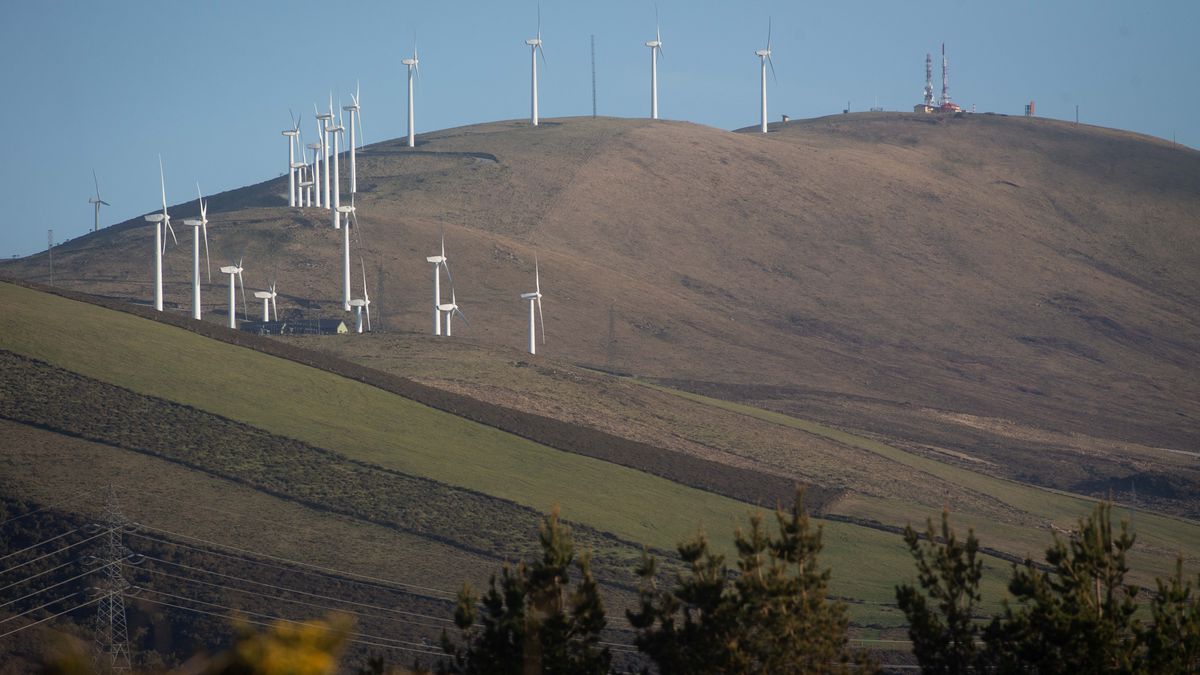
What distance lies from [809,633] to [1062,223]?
142m

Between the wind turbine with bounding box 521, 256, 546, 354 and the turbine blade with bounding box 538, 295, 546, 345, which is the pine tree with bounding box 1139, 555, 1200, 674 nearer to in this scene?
the wind turbine with bounding box 521, 256, 546, 354

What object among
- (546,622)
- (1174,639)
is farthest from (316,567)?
(1174,639)

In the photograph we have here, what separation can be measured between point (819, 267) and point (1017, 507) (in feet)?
209

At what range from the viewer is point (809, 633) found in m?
24.0

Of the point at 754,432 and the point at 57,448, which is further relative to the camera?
the point at 754,432

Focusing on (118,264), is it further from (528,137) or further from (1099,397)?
(1099,397)

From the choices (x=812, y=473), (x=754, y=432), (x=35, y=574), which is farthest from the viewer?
(x=754, y=432)

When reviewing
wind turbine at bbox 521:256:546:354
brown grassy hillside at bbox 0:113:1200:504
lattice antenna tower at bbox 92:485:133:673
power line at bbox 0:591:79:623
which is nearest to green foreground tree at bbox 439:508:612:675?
lattice antenna tower at bbox 92:485:133:673

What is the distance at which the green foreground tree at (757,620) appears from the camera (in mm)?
23816

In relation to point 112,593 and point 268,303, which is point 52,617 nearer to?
point 112,593

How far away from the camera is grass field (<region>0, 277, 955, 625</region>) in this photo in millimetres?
62312

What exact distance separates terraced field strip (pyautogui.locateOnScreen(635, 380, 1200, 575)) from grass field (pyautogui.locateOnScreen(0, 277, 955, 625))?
24.2 feet

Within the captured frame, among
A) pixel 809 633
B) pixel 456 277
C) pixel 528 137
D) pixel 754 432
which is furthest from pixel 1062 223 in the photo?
pixel 809 633

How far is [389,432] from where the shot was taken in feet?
224
